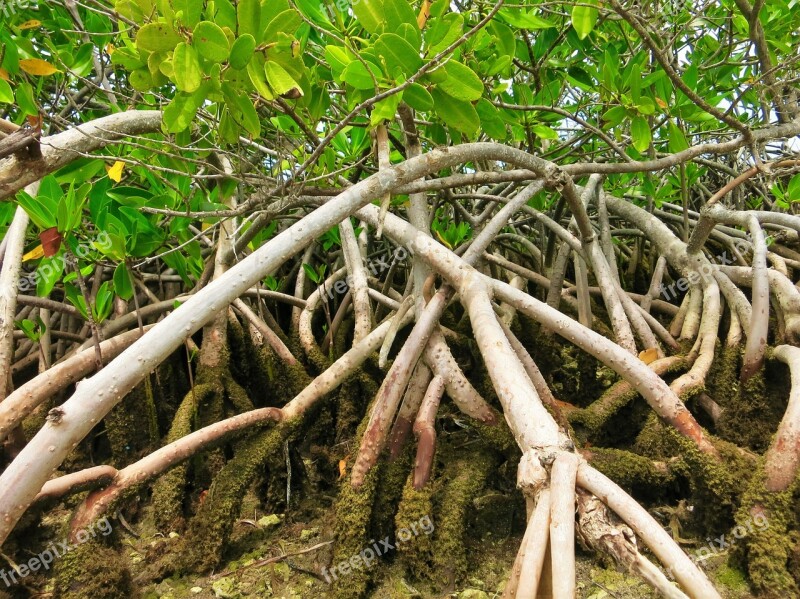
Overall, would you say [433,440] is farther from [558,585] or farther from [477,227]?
[477,227]

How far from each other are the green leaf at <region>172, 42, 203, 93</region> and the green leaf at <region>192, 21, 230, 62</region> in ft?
0.08

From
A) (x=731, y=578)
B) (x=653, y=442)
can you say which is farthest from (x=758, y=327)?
(x=731, y=578)

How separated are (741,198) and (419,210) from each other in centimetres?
320

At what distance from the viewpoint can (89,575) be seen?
1725 millimetres

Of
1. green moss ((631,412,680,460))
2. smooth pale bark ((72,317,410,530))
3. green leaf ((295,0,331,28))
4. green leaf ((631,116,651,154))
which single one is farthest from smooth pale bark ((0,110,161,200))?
green moss ((631,412,680,460))

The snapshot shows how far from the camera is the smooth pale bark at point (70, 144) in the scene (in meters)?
1.37

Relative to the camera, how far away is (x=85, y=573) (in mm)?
1726

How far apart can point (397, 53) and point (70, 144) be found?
1.20 metres

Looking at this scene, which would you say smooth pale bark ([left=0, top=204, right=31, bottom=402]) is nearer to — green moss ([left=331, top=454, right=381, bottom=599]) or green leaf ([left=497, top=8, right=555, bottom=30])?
green moss ([left=331, top=454, right=381, bottom=599])

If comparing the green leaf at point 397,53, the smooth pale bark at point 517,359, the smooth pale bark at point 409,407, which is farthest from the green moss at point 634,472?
the green leaf at point 397,53

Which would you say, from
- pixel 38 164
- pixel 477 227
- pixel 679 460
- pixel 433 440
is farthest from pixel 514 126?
pixel 38 164

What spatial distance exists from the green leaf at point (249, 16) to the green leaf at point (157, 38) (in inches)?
6.2

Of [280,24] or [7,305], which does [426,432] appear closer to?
[280,24]

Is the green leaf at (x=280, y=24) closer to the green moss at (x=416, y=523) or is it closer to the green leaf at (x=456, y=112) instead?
the green leaf at (x=456, y=112)
